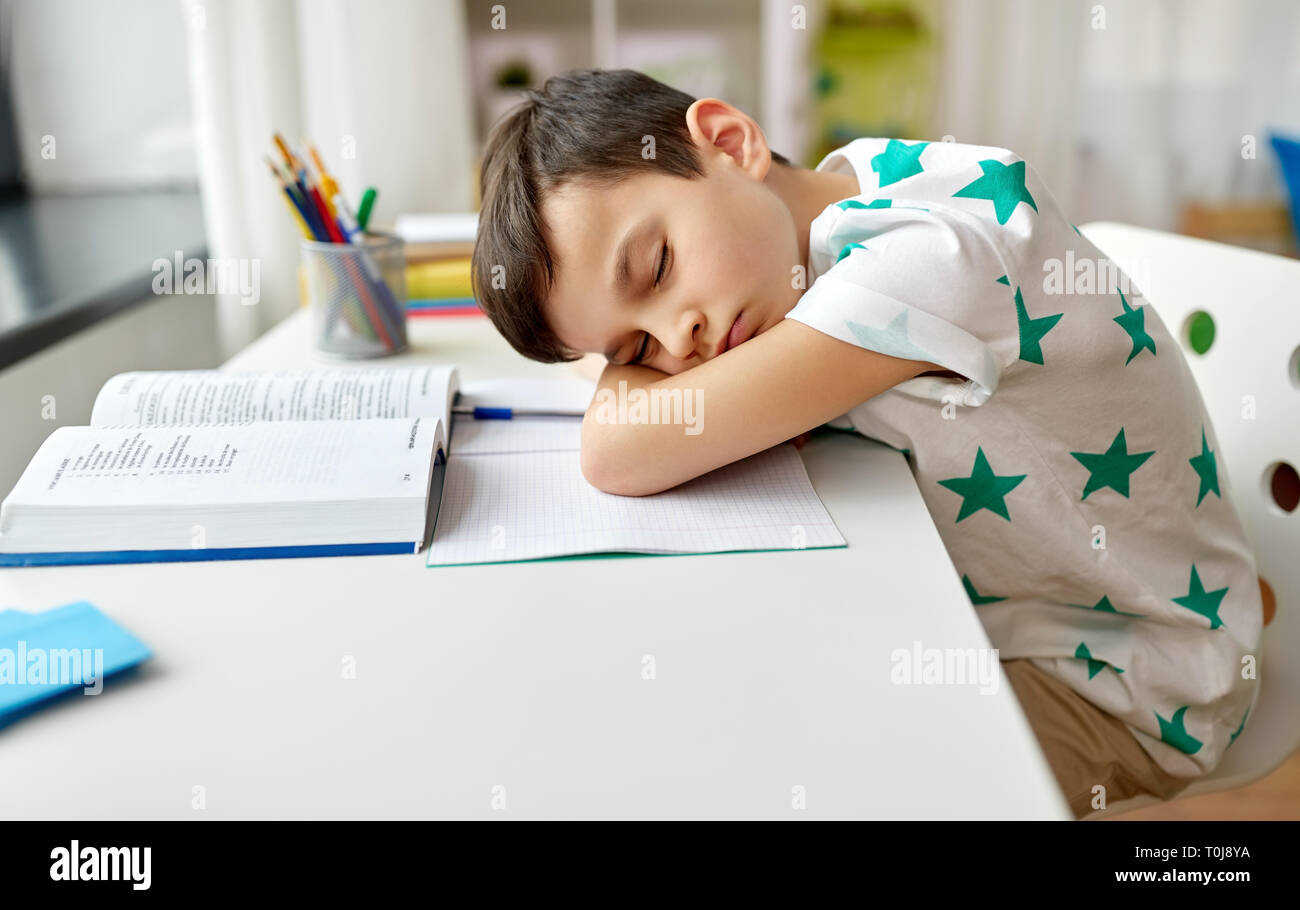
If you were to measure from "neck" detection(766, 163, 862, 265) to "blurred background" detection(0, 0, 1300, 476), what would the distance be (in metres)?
1.06

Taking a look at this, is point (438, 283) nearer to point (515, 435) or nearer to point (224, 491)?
point (515, 435)

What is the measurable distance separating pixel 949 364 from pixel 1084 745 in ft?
1.10

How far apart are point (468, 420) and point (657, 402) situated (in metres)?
0.22

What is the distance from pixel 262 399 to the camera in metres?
0.86

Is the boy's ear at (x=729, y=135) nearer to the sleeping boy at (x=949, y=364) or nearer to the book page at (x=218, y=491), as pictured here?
the sleeping boy at (x=949, y=364)

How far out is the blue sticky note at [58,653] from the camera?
20.4 inches

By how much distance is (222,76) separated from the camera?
175 centimetres

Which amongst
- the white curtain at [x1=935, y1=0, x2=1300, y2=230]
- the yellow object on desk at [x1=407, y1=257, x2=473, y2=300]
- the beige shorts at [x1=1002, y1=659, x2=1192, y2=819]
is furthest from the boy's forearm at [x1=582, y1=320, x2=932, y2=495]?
the white curtain at [x1=935, y1=0, x2=1300, y2=230]

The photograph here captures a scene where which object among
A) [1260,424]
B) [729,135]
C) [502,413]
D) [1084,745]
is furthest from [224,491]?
[1260,424]

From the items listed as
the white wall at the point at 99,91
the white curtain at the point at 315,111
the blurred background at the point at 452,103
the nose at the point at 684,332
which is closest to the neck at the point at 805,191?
the nose at the point at 684,332

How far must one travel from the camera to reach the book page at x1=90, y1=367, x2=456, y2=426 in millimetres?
847
